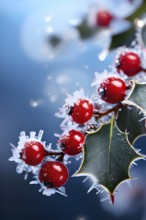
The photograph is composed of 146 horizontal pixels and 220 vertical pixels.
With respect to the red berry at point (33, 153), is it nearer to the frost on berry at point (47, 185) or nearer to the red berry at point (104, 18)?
the frost on berry at point (47, 185)

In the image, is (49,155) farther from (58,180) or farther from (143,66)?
(143,66)

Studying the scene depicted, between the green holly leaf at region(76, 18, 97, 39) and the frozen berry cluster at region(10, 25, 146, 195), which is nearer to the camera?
the frozen berry cluster at region(10, 25, 146, 195)

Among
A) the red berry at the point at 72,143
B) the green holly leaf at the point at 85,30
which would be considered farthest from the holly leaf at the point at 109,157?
the green holly leaf at the point at 85,30

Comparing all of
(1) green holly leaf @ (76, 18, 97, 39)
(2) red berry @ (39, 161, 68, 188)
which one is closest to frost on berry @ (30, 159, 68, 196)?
(2) red berry @ (39, 161, 68, 188)

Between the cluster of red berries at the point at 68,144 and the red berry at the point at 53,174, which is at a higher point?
the cluster of red berries at the point at 68,144

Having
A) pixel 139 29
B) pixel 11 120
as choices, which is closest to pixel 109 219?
pixel 11 120

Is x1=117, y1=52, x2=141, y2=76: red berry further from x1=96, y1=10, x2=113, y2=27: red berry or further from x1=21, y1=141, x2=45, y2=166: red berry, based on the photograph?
x1=96, y1=10, x2=113, y2=27: red berry

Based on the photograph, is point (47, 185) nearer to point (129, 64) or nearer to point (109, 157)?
point (109, 157)
